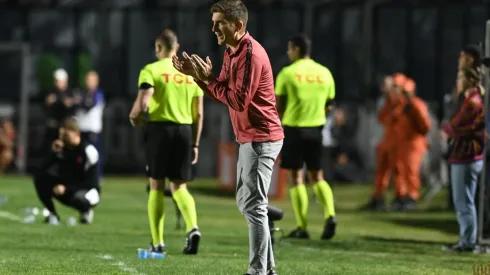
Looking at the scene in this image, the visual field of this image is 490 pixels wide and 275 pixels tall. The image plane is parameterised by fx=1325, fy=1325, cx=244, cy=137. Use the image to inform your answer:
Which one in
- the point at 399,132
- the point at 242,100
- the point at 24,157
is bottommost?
the point at 24,157

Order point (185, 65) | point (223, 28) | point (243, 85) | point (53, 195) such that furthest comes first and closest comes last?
point (53, 195) → point (223, 28) → point (185, 65) → point (243, 85)

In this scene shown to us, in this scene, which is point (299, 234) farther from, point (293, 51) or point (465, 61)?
point (465, 61)

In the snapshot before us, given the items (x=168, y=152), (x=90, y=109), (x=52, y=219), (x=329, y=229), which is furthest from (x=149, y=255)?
(x=90, y=109)

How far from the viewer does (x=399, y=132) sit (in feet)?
71.9

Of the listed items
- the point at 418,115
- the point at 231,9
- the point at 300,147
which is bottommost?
the point at 418,115

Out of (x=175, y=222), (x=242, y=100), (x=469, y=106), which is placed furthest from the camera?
(x=175, y=222)

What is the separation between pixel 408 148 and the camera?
2205cm

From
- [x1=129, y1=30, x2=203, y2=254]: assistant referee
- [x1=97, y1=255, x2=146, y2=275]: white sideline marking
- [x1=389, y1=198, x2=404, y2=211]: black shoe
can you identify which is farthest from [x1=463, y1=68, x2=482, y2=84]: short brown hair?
[x1=389, y1=198, x2=404, y2=211]: black shoe

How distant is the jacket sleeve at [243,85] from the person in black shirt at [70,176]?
24.9 ft

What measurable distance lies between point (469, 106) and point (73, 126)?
5.55m

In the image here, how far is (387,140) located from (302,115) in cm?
699

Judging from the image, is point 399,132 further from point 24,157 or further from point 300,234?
point 24,157

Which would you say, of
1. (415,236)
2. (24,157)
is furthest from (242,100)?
(24,157)

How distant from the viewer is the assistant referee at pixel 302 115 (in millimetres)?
15055
